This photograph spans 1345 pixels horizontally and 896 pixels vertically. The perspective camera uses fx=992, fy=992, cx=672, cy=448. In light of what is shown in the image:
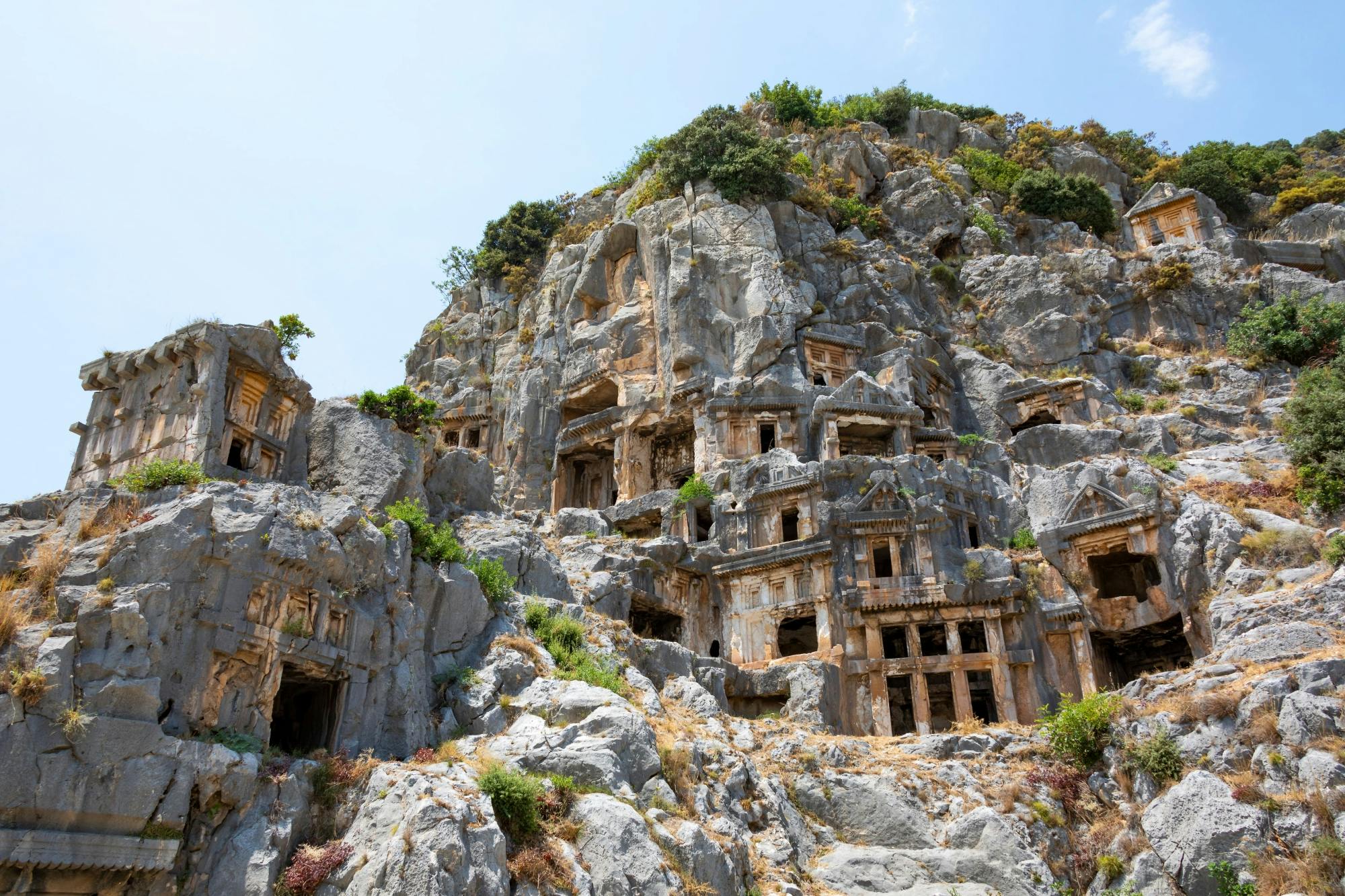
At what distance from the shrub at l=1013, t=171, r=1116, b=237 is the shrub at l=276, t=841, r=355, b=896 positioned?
5228cm

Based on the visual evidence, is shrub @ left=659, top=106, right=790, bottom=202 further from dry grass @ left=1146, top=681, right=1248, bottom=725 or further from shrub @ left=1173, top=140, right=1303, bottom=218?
dry grass @ left=1146, top=681, right=1248, bottom=725

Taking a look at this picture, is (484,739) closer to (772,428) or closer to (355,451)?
(355,451)

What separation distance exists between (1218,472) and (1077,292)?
19716 millimetres

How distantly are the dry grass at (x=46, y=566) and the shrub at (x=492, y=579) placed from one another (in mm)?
8626

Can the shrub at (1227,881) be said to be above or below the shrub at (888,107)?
below

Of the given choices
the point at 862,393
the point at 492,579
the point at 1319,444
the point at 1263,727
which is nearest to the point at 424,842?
the point at 492,579

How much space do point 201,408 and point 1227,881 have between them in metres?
24.1

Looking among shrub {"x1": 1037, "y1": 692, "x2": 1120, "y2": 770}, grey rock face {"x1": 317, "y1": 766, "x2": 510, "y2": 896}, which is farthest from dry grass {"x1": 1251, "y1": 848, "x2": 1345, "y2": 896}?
grey rock face {"x1": 317, "y1": 766, "x2": 510, "y2": 896}

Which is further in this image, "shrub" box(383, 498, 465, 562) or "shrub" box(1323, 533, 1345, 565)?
"shrub" box(1323, 533, 1345, 565)

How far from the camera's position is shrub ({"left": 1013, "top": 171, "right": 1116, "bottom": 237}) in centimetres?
5619

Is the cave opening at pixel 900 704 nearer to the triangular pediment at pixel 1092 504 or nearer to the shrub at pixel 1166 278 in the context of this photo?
the triangular pediment at pixel 1092 504

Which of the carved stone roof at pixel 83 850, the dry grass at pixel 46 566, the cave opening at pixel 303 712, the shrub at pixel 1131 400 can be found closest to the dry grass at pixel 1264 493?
the shrub at pixel 1131 400

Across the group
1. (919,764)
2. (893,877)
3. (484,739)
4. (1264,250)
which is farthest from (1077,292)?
(484,739)

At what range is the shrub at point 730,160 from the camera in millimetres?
49250
